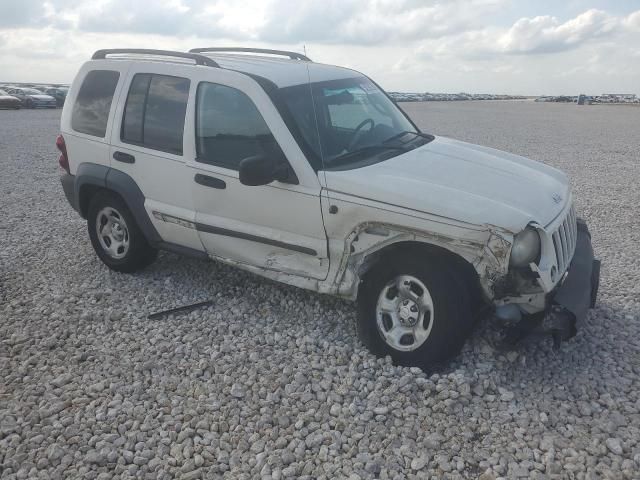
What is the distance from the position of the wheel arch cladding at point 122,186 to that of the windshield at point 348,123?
5.61 ft

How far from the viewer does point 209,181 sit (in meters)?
4.67

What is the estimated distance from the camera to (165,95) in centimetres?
500

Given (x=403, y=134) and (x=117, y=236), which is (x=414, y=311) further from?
(x=117, y=236)

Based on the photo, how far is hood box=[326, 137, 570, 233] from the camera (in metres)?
3.65

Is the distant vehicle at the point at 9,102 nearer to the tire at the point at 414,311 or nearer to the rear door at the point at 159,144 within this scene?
the rear door at the point at 159,144

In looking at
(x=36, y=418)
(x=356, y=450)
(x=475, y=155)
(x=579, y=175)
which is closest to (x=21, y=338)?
(x=36, y=418)

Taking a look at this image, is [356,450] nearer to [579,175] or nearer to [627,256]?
[627,256]

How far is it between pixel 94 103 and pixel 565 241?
4.29m

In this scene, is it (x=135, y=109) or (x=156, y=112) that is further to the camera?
(x=135, y=109)

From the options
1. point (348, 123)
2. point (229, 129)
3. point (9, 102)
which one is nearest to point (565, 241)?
point (348, 123)

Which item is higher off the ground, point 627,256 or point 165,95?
point 165,95

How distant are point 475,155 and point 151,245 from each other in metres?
2.97

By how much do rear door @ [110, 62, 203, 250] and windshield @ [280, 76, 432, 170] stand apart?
1.05 metres

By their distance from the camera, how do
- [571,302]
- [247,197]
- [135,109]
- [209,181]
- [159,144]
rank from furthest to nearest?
[135,109]
[159,144]
[209,181]
[247,197]
[571,302]
